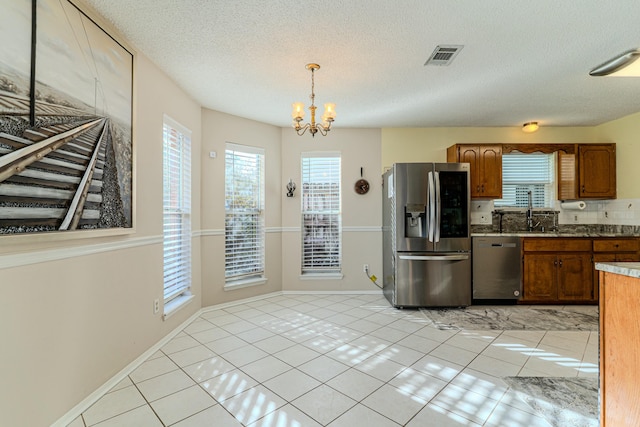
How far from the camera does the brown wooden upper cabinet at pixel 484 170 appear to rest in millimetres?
4125

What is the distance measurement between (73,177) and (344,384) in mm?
2187

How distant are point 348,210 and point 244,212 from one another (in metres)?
1.55

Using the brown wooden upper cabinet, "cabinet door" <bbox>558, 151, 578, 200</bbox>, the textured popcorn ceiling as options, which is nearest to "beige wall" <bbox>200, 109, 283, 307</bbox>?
the textured popcorn ceiling

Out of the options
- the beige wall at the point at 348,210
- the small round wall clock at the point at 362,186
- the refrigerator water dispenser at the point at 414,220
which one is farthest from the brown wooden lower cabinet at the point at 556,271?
the small round wall clock at the point at 362,186

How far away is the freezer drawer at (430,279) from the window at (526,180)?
1465mm

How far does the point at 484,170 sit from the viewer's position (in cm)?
413

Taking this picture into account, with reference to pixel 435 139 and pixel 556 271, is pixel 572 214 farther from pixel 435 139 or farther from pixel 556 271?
pixel 435 139

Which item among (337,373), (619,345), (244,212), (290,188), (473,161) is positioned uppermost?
(473,161)

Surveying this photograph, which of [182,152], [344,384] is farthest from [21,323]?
[182,152]

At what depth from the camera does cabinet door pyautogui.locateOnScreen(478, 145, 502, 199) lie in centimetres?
412

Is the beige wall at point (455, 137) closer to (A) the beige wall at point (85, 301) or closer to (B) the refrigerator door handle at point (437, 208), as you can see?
(B) the refrigerator door handle at point (437, 208)

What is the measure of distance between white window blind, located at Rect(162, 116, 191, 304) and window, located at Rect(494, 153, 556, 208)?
171 inches

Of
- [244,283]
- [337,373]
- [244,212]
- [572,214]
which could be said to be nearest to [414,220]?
[337,373]

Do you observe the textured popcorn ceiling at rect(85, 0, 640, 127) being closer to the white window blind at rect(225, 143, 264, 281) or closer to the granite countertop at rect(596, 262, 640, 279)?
the white window blind at rect(225, 143, 264, 281)
